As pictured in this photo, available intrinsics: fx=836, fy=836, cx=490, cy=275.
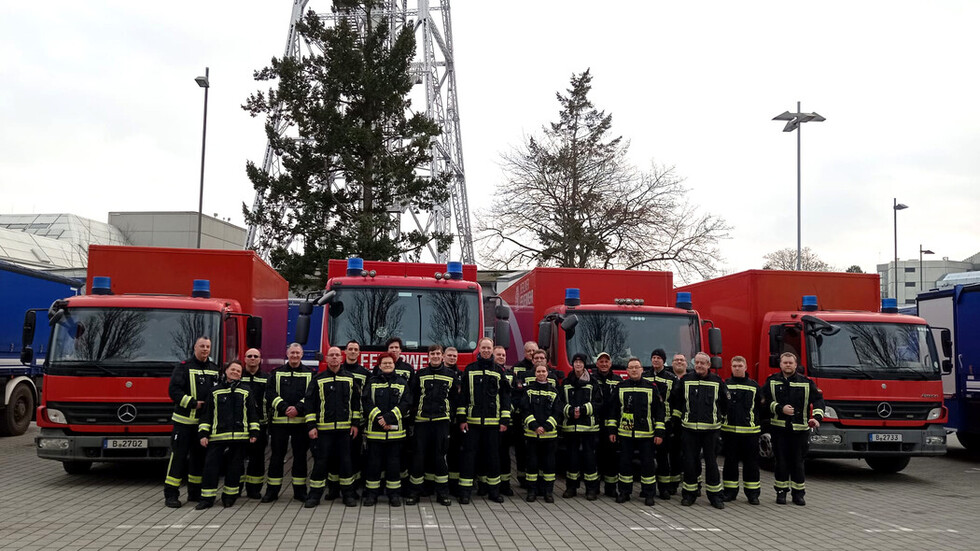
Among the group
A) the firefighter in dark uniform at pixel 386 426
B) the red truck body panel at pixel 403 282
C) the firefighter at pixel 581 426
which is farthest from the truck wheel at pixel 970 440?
the firefighter in dark uniform at pixel 386 426

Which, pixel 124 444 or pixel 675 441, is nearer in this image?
pixel 124 444

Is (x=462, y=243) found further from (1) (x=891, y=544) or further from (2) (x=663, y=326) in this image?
(1) (x=891, y=544)

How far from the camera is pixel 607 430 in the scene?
1015 centimetres

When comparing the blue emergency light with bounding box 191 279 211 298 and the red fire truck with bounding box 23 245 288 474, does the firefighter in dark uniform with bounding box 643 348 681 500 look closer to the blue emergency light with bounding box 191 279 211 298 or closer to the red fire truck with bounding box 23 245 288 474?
the red fire truck with bounding box 23 245 288 474

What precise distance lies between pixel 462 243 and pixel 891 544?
29.6 m

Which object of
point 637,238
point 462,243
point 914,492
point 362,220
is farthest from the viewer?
point 462,243

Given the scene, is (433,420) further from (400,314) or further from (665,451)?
(665,451)

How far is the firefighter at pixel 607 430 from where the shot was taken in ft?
33.2

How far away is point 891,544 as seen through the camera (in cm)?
788

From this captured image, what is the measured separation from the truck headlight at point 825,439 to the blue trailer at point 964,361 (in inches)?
150

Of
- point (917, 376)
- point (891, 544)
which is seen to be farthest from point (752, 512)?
point (917, 376)

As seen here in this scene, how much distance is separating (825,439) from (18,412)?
47.4ft

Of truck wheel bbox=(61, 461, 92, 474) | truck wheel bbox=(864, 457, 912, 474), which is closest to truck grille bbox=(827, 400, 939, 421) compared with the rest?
truck wheel bbox=(864, 457, 912, 474)

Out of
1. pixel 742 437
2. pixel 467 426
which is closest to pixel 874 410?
pixel 742 437
